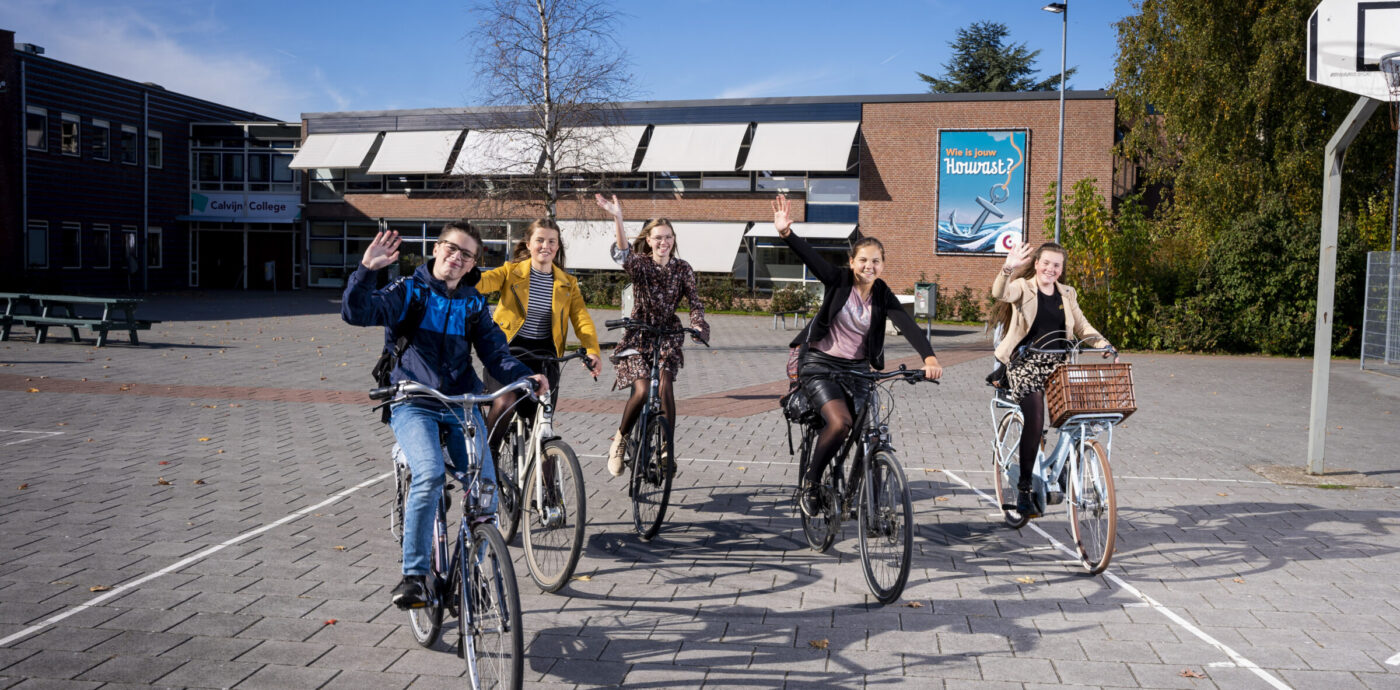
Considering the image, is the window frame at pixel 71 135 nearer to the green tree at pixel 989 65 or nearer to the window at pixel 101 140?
the window at pixel 101 140

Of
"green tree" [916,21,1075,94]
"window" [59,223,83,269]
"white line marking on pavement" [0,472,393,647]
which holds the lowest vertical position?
"white line marking on pavement" [0,472,393,647]

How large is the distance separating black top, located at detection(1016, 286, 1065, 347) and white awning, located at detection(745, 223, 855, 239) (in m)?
29.0

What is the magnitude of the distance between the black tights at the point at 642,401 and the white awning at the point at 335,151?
36978mm

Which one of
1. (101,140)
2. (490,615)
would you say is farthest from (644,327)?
(101,140)

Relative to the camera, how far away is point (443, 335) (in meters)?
4.20

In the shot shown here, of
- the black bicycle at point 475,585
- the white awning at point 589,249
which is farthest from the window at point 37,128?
the black bicycle at point 475,585

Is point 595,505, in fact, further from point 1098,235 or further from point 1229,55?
point 1229,55

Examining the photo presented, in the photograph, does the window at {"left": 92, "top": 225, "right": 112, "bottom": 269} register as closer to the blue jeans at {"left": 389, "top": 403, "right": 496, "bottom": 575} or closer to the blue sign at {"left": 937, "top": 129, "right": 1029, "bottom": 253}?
the blue sign at {"left": 937, "top": 129, "right": 1029, "bottom": 253}

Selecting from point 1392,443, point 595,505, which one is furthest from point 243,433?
point 1392,443

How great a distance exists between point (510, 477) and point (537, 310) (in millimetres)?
1127

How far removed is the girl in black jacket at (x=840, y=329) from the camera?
5.42 metres

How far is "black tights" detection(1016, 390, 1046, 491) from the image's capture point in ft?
19.5

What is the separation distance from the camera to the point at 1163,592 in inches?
204

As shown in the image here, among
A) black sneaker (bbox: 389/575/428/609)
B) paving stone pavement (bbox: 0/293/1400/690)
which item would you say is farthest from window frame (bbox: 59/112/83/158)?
black sneaker (bbox: 389/575/428/609)
